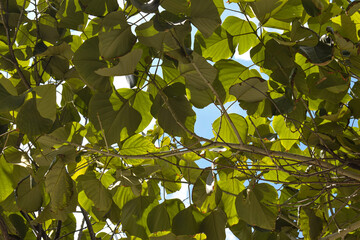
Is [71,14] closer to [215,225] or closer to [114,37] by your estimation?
[114,37]

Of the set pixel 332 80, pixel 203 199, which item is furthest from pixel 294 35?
pixel 203 199

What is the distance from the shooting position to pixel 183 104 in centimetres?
73

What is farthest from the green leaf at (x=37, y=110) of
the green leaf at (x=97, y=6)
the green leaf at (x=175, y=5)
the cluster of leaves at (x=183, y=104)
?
the green leaf at (x=175, y=5)

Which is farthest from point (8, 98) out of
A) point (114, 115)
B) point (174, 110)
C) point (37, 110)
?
point (174, 110)

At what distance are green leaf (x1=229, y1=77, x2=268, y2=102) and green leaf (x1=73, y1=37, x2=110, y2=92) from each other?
8.6 inches

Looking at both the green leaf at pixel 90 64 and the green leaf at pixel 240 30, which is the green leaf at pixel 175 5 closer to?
the green leaf at pixel 90 64

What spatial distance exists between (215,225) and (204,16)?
18.0 inches

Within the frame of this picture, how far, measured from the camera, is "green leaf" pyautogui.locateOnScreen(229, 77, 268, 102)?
0.65 meters

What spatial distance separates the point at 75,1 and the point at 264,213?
1.90ft

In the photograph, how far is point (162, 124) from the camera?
72 cm

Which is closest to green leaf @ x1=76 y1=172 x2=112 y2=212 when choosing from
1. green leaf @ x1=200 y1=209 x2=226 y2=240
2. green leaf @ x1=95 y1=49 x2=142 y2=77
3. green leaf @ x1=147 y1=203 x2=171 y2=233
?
green leaf @ x1=147 y1=203 x2=171 y2=233

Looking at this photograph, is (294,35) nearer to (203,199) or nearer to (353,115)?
(353,115)

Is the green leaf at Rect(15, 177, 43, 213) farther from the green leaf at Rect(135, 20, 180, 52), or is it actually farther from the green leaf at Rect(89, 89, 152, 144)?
the green leaf at Rect(135, 20, 180, 52)

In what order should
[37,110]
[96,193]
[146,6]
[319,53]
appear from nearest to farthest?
[146,6] → [319,53] → [37,110] → [96,193]
